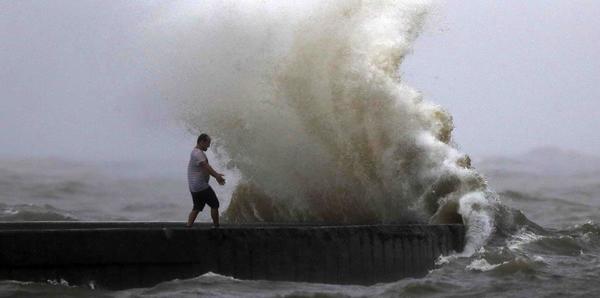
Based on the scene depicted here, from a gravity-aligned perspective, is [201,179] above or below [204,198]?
above

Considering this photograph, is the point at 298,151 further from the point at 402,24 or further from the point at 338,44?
the point at 402,24

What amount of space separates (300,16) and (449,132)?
10.2 feet

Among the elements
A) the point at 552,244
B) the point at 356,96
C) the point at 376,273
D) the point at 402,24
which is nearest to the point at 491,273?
the point at 376,273

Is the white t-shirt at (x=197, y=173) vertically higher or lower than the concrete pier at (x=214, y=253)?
higher

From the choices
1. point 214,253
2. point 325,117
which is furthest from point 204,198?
point 325,117

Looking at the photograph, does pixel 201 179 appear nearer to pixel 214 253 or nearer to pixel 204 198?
pixel 204 198

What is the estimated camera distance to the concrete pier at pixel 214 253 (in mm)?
9477

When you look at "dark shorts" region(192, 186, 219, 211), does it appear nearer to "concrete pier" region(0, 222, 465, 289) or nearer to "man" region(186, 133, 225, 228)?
"man" region(186, 133, 225, 228)

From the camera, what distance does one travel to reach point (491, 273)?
12070 mm

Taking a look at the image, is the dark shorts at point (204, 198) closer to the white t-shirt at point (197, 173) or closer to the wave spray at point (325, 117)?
the white t-shirt at point (197, 173)

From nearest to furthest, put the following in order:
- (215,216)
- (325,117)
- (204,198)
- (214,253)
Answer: (214,253), (215,216), (204,198), (325,117)

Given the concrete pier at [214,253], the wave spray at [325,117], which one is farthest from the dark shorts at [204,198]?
the wave spray at [325,117]

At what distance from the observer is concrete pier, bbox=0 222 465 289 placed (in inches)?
373

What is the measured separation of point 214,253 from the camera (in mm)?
10422
